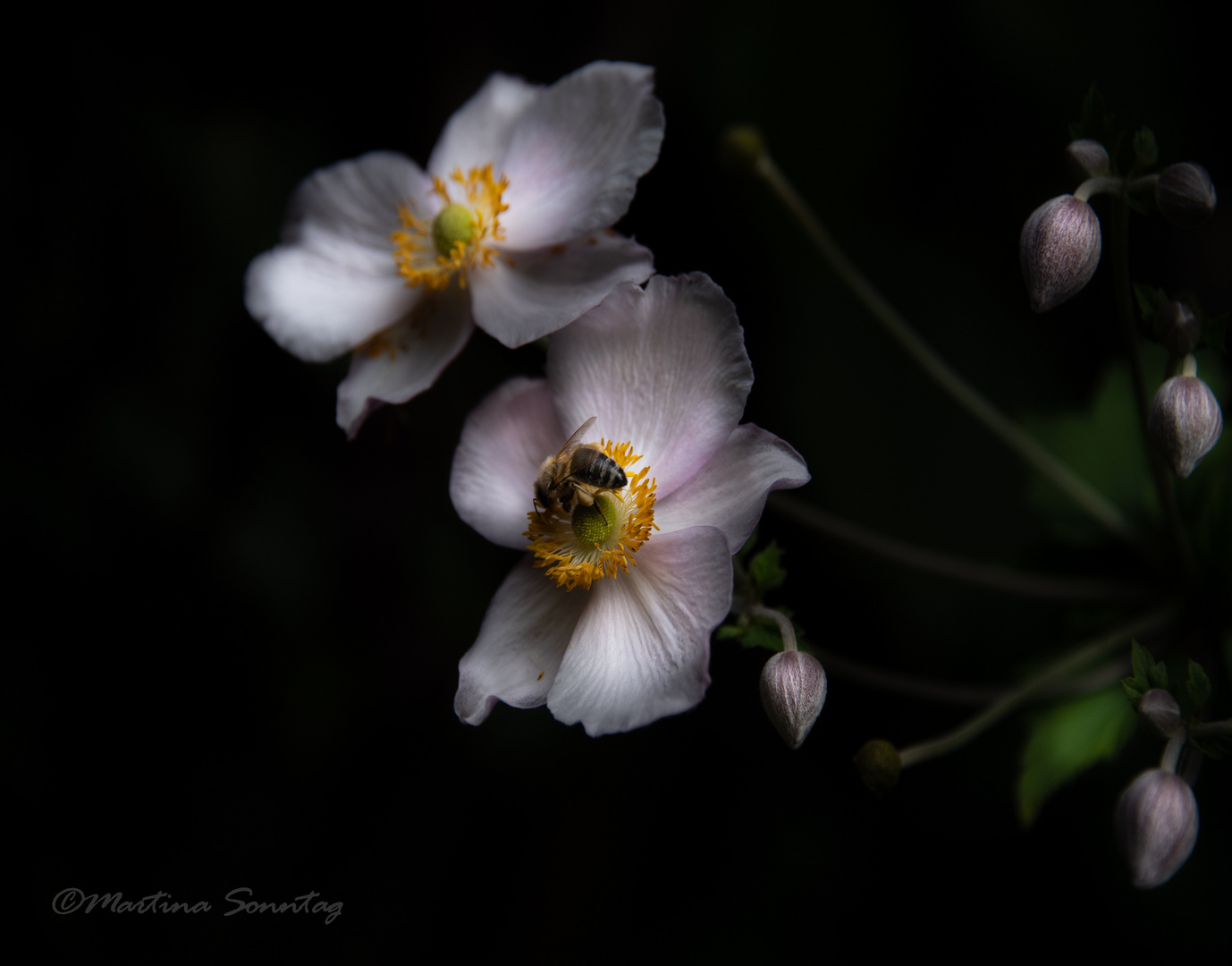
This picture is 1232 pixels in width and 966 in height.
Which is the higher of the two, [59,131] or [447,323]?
[59,131]

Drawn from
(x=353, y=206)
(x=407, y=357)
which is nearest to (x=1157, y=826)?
(x=407, y=357)

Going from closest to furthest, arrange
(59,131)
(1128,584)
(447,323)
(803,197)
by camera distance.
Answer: (447,323), (1128,584), (59,131), (803,197)

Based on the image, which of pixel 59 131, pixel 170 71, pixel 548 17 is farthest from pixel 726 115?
pixel 59 131

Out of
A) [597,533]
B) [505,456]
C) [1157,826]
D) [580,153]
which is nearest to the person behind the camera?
[1157,826]

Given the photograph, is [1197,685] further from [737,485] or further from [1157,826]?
[737,485]

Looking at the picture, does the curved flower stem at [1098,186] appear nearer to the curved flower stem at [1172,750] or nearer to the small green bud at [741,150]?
the small green bud at [741,150]

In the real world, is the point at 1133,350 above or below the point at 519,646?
above

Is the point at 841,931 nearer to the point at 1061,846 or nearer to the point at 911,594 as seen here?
the point at 1061,846
